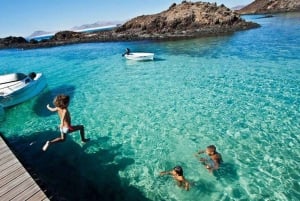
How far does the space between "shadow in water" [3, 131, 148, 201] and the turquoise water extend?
34mm

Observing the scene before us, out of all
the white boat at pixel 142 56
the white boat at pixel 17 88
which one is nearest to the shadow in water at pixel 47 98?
→ the white boat at pixel 17 88

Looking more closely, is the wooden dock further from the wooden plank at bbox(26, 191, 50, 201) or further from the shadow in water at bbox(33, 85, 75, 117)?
the shadow in water at bbox(33, 85, 75, 117)

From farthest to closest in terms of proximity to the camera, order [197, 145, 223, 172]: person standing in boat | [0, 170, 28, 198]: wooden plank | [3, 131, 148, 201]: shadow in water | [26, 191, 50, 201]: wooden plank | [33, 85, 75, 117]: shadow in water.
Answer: [33, 85, 75, 117]: shadow in water
[197, 145, 223, 172]: person standing in boat
[3, 131, 148, 201]: shadow in water
[0, 170, 28, 198]: wooden plank
[26, 191, 50, 201]: wooden plank

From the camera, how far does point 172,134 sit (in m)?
10.7

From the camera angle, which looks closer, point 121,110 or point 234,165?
point 234,165

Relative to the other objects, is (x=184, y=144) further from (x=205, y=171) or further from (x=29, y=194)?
(x=29, y=194)

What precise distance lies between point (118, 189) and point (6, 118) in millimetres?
9825

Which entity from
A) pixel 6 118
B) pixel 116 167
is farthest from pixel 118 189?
pixel 6 118

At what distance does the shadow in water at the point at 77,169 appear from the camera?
24.7 ft

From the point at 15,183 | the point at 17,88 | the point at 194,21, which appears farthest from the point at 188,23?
the point at 15,183

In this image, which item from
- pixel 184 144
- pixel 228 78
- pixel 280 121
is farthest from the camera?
pixel 228 78

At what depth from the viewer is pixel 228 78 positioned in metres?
17.5

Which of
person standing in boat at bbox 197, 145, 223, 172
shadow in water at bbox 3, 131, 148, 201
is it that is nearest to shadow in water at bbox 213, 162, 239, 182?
person standing in boat at bbox 197, 145, 223, 172

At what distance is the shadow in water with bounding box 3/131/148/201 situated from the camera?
7.53 m
